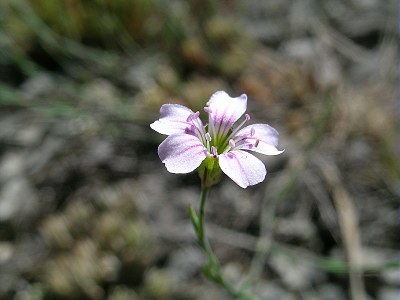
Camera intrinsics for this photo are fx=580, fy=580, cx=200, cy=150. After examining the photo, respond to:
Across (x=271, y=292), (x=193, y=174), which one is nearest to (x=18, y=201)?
(x=193, y=174)

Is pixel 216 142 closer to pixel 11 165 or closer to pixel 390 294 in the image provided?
pixel 390 294

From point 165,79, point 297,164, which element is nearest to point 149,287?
point 297,164

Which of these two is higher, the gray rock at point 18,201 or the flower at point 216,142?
the gray rock at point 18,201

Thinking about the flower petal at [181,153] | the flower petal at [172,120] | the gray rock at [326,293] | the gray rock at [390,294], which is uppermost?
the gray rock at [390,294]

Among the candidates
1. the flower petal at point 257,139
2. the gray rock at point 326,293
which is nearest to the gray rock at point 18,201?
the gray rock at point 326,293

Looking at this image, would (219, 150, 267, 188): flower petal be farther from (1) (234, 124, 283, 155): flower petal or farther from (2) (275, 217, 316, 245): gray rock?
(2) (275, 217, 316, 245): gray rock

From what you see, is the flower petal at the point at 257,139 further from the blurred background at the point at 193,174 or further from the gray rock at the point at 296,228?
the gray rock at the point at 296,228
